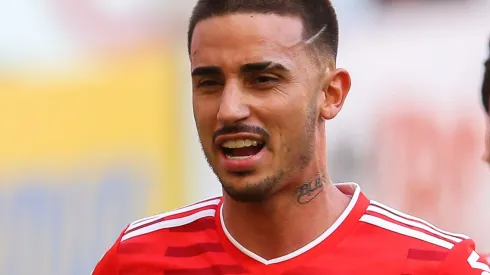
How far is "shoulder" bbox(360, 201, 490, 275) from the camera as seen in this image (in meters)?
1.26

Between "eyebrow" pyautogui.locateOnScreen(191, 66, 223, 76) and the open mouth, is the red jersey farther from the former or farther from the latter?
"eyebrow" pyautogui.locateOnScreen(191, 66, 223, 76)

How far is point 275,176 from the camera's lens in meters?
1.29

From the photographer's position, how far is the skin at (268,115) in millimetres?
1267

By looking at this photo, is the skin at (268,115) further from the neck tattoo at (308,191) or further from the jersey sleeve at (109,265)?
the jersey sleeve at (109,265)

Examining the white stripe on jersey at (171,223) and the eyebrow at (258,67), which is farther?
the white stripe on jersey at (171,223)

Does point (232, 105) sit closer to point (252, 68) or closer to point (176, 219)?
point (252, 68)

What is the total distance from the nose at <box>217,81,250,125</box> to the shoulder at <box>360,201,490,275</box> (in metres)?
0.31

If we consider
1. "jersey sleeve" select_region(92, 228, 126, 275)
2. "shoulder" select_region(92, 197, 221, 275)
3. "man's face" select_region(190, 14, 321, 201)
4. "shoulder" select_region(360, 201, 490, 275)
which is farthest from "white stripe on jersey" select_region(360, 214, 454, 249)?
"jersey sleeve" select_region(92, 228, 126, 275)

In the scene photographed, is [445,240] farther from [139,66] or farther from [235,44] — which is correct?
[139,66]

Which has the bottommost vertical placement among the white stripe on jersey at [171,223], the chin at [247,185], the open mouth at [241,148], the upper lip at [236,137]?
the white stripe on jersey at [171,223]

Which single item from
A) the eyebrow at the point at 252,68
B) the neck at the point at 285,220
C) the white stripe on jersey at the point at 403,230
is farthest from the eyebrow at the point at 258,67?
the white stripe on jersey at the point at 403,230

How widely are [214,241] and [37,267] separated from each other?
101 cm

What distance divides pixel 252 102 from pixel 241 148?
8 cm

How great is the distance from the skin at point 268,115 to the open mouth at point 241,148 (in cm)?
1
